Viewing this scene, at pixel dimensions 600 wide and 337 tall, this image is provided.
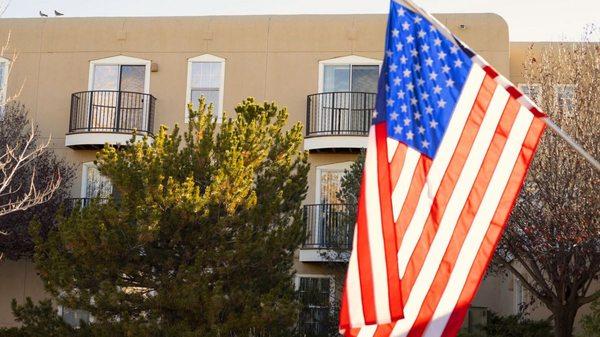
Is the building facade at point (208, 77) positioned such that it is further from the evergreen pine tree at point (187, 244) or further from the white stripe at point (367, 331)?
the white stripe at point (367, 331)

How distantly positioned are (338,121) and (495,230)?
1786 cm

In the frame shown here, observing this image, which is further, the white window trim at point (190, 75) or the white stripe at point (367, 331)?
the white window trim at point (190, 75)

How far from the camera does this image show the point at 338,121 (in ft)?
89.8

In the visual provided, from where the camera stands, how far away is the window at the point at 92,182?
93.1 ft

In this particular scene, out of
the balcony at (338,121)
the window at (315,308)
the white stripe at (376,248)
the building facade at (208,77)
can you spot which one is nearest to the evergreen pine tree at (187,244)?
the window at (315,308)

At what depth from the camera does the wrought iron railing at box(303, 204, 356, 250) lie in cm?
2489

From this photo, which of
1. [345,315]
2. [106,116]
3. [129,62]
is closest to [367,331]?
[345,315]

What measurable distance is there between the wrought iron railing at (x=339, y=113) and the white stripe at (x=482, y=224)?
57.7 ft

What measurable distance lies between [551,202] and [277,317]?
5.95m

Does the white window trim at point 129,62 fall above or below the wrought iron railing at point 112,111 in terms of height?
above

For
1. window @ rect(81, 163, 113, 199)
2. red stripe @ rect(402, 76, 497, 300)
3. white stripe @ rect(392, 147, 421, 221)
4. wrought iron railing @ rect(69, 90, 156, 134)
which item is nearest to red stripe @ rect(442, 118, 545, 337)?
red stripe @ rect(402, 76, 497, 300)

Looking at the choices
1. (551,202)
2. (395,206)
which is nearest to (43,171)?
(551,202)

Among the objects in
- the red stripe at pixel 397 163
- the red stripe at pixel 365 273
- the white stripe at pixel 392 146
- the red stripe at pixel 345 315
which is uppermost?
the white stripe at pixel 392 146

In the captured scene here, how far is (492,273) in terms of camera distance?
26.3m
